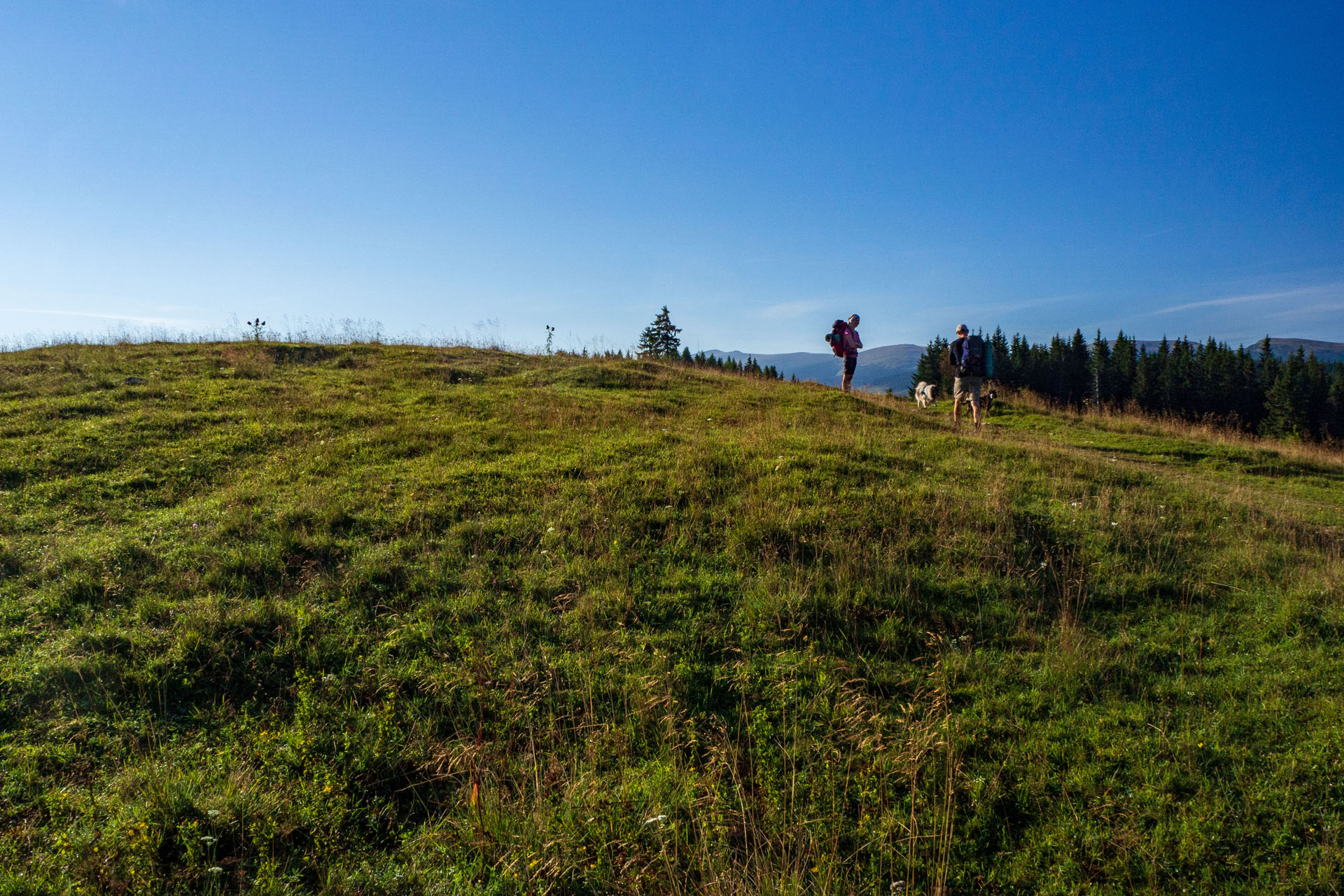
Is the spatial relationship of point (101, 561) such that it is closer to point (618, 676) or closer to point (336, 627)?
point (336, 627)

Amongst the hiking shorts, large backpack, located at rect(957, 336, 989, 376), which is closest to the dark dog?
the hiking shorts

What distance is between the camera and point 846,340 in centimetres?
1762

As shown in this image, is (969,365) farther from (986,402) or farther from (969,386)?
(986,402)

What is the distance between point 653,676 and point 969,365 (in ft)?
42.0

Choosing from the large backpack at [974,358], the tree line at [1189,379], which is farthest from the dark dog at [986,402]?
the tree line at [1189,379]

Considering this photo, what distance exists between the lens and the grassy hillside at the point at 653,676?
3164 millimetres

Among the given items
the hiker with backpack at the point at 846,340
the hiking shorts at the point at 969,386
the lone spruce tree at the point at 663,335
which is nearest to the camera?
the hiking shorts at the point at 969,386

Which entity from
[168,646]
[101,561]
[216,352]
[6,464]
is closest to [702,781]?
[168,646]

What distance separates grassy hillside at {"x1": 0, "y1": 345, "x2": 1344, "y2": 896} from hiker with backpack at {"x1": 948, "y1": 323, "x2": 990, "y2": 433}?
5.64 m

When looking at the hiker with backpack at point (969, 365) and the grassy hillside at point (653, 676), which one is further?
the hiker with backpack at point (969, 365)

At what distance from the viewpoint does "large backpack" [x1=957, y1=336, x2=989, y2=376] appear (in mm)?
14336

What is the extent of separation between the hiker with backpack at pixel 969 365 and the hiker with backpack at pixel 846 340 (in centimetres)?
320

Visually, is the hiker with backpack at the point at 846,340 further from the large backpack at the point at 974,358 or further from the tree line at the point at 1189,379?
the tree line at the point at 1189,379

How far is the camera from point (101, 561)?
571 centimetres
